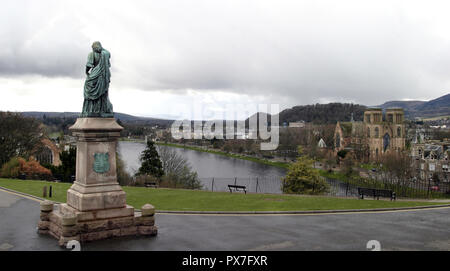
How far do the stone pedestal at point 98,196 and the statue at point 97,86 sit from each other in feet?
0.88

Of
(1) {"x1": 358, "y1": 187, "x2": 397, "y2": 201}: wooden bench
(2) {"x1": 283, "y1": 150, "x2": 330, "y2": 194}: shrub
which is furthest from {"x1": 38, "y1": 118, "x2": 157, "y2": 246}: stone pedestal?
(2) {"x1": 283, "y1": 150, "x2": 330, "y2": 194}: shrub

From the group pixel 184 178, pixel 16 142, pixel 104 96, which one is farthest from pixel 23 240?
pixel 16 142

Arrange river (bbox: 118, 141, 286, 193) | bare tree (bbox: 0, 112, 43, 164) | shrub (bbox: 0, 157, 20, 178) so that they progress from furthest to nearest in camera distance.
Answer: river (bbox: 118, 141, 286, 193)
bare tree (bbox: 0, 112, 43, 164)
shrub (bbox: 0, 157, 20, 178)

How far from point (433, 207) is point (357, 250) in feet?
28.9

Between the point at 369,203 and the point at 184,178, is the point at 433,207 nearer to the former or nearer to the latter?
the point at 369,203

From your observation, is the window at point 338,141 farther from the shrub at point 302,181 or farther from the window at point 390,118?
the shrub at point 302,181

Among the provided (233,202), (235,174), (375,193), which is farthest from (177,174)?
(233,202)

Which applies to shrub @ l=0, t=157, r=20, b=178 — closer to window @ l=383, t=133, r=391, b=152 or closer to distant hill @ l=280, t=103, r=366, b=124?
window @ l=383, t=133, r=391, b=152

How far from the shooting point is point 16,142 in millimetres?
39656

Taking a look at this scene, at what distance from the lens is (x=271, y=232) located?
A: 1143cm

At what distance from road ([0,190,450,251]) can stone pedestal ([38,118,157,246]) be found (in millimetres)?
432

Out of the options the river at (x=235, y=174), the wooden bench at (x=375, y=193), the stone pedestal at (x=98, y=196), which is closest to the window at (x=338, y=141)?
the river at (x=235, y=174)

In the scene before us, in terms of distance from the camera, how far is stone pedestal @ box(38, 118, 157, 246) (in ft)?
34.1

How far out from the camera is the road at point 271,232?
395 inches
